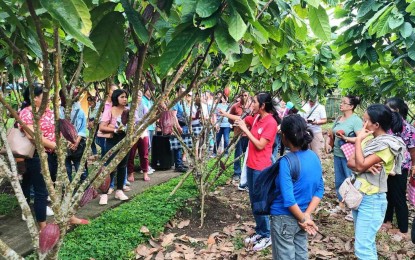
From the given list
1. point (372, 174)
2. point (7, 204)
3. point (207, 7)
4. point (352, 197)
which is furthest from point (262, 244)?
point (7, 204)

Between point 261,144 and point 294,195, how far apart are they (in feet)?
3.40

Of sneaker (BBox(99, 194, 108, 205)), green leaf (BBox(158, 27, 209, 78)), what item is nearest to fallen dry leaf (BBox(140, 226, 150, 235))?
sneaker (BBox(99, 194, 108, 205))

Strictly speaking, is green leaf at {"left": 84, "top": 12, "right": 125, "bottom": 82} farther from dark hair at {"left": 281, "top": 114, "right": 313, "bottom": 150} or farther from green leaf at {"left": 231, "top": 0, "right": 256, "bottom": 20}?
dark hair at {"left": 281, "top": 114, "right": 313, "bottom": 150}

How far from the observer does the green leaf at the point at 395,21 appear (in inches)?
101

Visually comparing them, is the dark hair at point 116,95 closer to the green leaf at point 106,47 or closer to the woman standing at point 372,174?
the woman standing at point 372,174

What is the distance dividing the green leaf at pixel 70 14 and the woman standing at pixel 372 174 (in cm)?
234

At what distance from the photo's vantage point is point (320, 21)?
Answer: 4.70ft

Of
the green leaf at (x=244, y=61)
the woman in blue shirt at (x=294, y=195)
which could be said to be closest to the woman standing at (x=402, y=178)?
the woman in blue shirt at (x=294, y=195)

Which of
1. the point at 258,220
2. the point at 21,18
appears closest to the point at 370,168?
the point at 258,220

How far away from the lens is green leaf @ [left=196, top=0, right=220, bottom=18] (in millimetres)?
1070

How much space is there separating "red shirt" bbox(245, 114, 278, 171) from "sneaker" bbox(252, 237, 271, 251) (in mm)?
686

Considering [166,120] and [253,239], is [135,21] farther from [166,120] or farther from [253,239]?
[253,239]

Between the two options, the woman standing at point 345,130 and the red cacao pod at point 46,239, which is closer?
the red cacao pod at point 46,239

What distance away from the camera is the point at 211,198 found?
4746 millimetres
